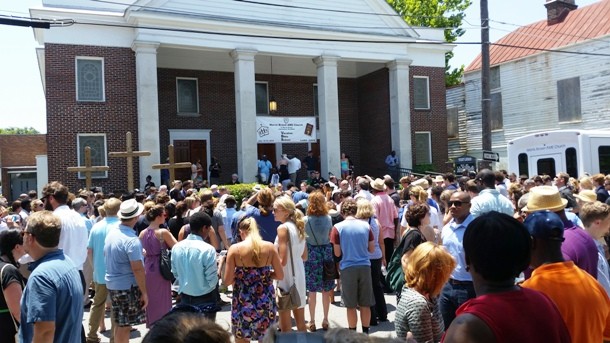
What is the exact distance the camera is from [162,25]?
2073 cm

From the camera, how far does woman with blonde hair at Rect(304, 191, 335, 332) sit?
302 inches

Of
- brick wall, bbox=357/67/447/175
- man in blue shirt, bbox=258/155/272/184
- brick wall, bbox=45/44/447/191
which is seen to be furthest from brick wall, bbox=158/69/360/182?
brick wall, bbox=357/67/447/175

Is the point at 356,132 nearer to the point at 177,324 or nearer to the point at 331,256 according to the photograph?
the point at 331,256

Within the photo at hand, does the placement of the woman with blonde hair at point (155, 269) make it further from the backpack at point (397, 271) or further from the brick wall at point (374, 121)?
the brick wall at point (374, 121)

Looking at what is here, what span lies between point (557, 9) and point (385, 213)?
28124 millimetres

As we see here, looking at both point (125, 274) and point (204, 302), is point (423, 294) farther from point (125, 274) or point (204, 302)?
point (125, 274)

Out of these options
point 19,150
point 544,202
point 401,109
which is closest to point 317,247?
point 544,202

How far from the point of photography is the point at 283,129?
22969 millimetres

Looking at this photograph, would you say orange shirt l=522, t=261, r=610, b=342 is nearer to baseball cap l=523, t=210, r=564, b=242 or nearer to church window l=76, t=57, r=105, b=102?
baseball cap l=523, t=210, r=564, b=242

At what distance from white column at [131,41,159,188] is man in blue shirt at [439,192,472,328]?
54.1ft

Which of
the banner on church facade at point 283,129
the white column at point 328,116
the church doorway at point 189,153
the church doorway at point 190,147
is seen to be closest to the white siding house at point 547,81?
the white column at point 328,116

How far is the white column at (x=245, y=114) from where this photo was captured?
72.4 feet

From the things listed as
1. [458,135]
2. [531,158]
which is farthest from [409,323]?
[458,135]

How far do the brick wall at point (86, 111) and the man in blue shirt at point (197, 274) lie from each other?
16.0 m
